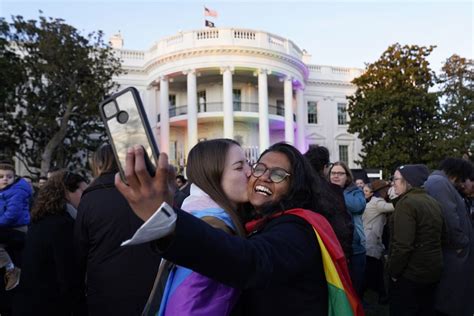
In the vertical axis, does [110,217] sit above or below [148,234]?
below

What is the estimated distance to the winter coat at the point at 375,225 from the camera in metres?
6.70

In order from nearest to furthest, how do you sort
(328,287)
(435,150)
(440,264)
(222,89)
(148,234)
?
1. (148,234)
2. (328,287)
3. (440,264)
4. (435,150)
5. (222,89)

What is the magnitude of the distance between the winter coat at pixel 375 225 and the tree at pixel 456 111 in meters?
21.6

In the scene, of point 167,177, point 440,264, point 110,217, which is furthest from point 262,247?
point 440,264

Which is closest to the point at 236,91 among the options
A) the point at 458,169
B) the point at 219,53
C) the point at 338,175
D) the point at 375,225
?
the point at 219,53

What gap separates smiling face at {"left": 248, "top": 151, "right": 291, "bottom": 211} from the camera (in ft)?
5.90

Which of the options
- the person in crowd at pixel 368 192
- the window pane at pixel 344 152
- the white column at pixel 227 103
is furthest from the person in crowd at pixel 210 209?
the window pane at pixel 344 152

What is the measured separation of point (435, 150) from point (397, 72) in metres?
5.43

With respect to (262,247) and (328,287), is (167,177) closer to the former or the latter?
(262,247)

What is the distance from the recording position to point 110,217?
9.66ft

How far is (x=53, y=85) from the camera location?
72.3 ft

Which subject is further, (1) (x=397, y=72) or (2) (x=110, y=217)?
(1) (x=397, y=72)

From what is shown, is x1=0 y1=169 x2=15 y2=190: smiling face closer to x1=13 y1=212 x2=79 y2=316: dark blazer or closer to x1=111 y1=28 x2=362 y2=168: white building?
x1=13 y1=212 x2=79 y2=316: dark blazer

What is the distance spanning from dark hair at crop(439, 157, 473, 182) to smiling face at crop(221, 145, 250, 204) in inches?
136
